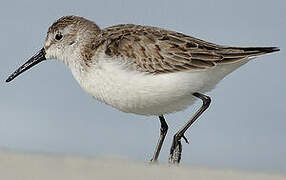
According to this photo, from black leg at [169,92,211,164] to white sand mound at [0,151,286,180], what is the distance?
413 centimetres

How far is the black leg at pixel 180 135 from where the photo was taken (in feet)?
32.8

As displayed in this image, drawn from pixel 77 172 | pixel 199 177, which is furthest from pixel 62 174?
pixel 199 177

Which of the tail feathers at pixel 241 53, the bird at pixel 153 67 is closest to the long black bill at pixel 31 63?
the bird at pixel 153 67

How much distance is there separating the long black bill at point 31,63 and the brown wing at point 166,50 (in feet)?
5.41

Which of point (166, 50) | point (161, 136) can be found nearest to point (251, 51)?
point (166, 50)

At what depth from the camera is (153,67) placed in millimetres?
9742

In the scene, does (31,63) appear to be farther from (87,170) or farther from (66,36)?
(87,170)

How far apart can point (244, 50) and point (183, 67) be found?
109 cm

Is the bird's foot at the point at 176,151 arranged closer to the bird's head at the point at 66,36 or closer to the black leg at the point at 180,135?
the black leg at the point at 180,135

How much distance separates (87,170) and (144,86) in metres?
4.24

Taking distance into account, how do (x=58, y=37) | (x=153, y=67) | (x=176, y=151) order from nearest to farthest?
(x=153, y=67)
(x=176, y=151)
(x=58, y=37)

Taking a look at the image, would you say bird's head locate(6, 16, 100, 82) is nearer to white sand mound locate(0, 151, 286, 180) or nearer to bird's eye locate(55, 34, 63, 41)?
bird's eye locate(55, 34, 63, 41)

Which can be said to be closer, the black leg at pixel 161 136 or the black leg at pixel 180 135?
the black leg at pixel 180 135

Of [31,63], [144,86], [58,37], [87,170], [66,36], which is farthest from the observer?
[31,63]
